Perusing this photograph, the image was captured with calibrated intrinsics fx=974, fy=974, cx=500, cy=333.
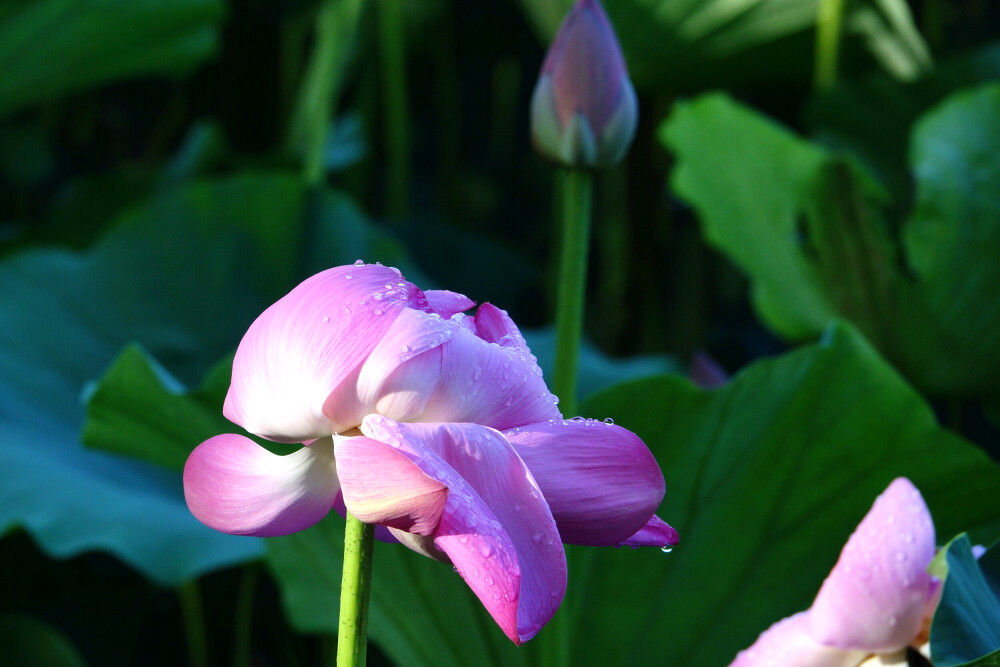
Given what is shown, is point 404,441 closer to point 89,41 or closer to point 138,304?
point 138,304

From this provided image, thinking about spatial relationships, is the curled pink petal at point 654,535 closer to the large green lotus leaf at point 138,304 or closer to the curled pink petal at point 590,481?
the curled pink petal at point 590,481

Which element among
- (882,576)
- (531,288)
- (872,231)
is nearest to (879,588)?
(882,576)

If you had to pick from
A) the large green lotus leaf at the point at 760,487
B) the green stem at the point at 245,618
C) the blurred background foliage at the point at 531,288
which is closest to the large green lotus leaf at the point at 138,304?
the blurred background foliage at the point at 531,288

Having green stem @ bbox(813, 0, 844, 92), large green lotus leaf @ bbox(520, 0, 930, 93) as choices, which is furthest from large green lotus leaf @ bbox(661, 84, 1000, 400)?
large green lotus leaf @ bbox(520, 0, 930, 93)

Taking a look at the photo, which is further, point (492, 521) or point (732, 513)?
point (732, 513)

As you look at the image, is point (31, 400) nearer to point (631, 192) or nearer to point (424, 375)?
point (424, 375)
